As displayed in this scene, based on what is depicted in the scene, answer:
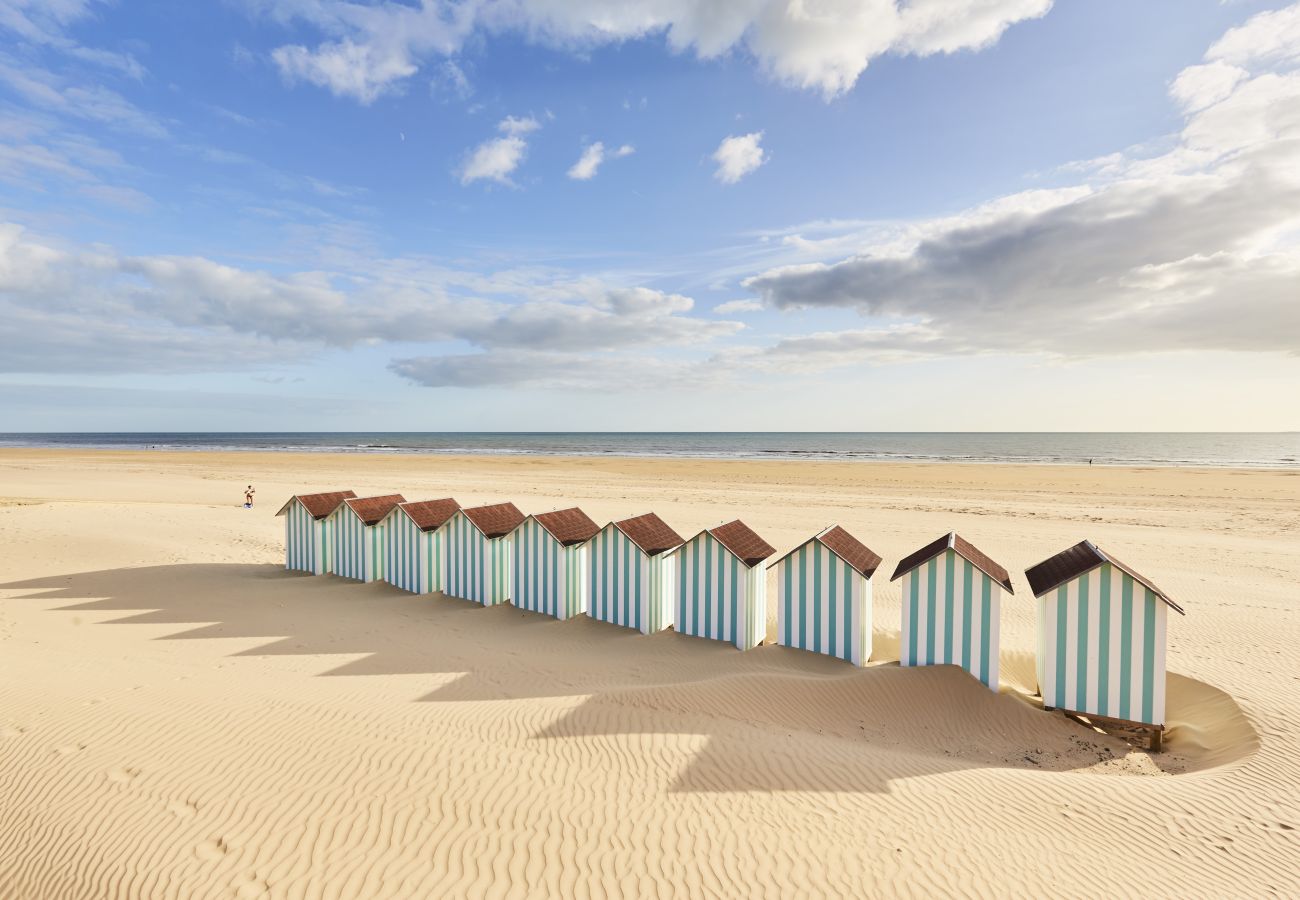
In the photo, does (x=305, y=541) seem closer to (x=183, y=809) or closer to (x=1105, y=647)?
(x=183, y=809)

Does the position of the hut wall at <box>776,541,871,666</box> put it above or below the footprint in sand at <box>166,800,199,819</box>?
above

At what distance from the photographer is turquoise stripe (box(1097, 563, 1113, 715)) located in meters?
7.82

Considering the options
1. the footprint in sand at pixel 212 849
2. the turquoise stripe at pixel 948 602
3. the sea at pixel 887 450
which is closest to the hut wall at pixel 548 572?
the turquoise stripe at pixel 948 602

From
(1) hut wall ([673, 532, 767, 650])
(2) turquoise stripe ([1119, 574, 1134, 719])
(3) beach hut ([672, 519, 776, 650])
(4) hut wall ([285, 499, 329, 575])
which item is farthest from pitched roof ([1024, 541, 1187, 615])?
(4) hut wall ([285, 499, 329, 575])

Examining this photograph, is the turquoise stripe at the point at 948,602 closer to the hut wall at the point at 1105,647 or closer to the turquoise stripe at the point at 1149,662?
the hut wall at the point at 1105,647

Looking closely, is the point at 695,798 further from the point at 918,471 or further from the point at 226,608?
the point at 918,471

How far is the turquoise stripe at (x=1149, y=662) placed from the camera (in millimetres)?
7602

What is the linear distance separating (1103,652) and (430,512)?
12.1m

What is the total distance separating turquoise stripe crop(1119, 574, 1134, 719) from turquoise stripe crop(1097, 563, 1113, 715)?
0.42ft

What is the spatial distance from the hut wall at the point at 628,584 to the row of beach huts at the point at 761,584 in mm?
25

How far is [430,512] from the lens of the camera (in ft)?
45.5

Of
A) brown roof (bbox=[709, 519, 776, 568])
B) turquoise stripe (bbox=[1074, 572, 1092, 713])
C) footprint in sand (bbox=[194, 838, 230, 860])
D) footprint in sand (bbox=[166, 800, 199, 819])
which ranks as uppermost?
brown roof (bbox=[709, 519, 776, 568])

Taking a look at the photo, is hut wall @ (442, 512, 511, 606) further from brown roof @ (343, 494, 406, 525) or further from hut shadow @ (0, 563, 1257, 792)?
brown roof @ (343, 494, 406, 525)

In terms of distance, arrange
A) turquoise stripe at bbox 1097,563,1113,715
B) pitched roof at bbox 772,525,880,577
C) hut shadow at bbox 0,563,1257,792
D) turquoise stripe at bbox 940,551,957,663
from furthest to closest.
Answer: pitched roof at bbox 772,525,880,577, turquoise stripe at bbox 940,551,957,663, turquoise stripe at bbox 1097,563,1113,715, hut shadow at bbox 0,563,1257,792
